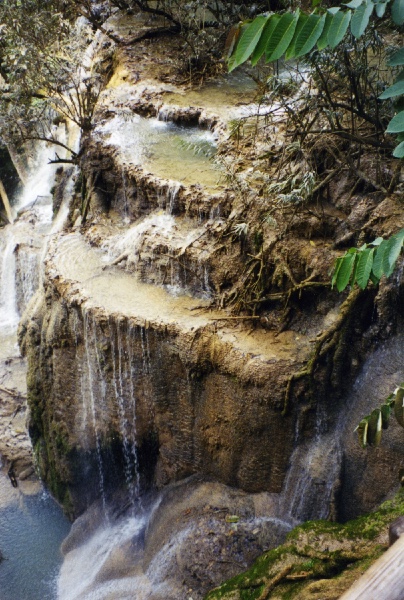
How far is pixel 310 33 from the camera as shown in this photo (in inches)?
115

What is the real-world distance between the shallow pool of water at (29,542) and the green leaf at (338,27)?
699 cm

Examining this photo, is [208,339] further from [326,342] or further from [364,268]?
[364,268]

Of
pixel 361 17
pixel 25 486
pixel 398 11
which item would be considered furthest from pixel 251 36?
pixel 25 486

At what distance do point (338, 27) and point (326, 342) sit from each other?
4.18 m

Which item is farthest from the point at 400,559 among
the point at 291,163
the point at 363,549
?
the point at 291,163

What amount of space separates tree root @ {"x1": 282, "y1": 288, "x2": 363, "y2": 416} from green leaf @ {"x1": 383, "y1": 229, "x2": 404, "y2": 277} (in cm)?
358

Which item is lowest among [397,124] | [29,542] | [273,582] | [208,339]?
[29,542]

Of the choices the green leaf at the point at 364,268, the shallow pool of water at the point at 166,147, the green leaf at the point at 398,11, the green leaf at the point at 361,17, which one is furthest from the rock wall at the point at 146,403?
the green leaf at the point at 398,11

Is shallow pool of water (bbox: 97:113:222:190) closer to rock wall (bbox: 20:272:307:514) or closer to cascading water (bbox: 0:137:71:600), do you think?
cascading water (bbox: 0:137:71:600)

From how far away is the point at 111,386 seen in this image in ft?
25.6

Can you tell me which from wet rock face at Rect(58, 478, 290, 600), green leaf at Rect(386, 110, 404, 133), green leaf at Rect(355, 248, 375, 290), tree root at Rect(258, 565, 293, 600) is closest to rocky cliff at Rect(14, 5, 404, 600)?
wet rock face at Rect(58, 478, 290, 600)

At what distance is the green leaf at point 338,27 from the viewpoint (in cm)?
288

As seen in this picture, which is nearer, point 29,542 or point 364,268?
point 364,268

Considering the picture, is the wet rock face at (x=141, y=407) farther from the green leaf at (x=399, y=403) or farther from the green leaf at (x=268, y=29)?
the green leaf at (x=268, y=29)
